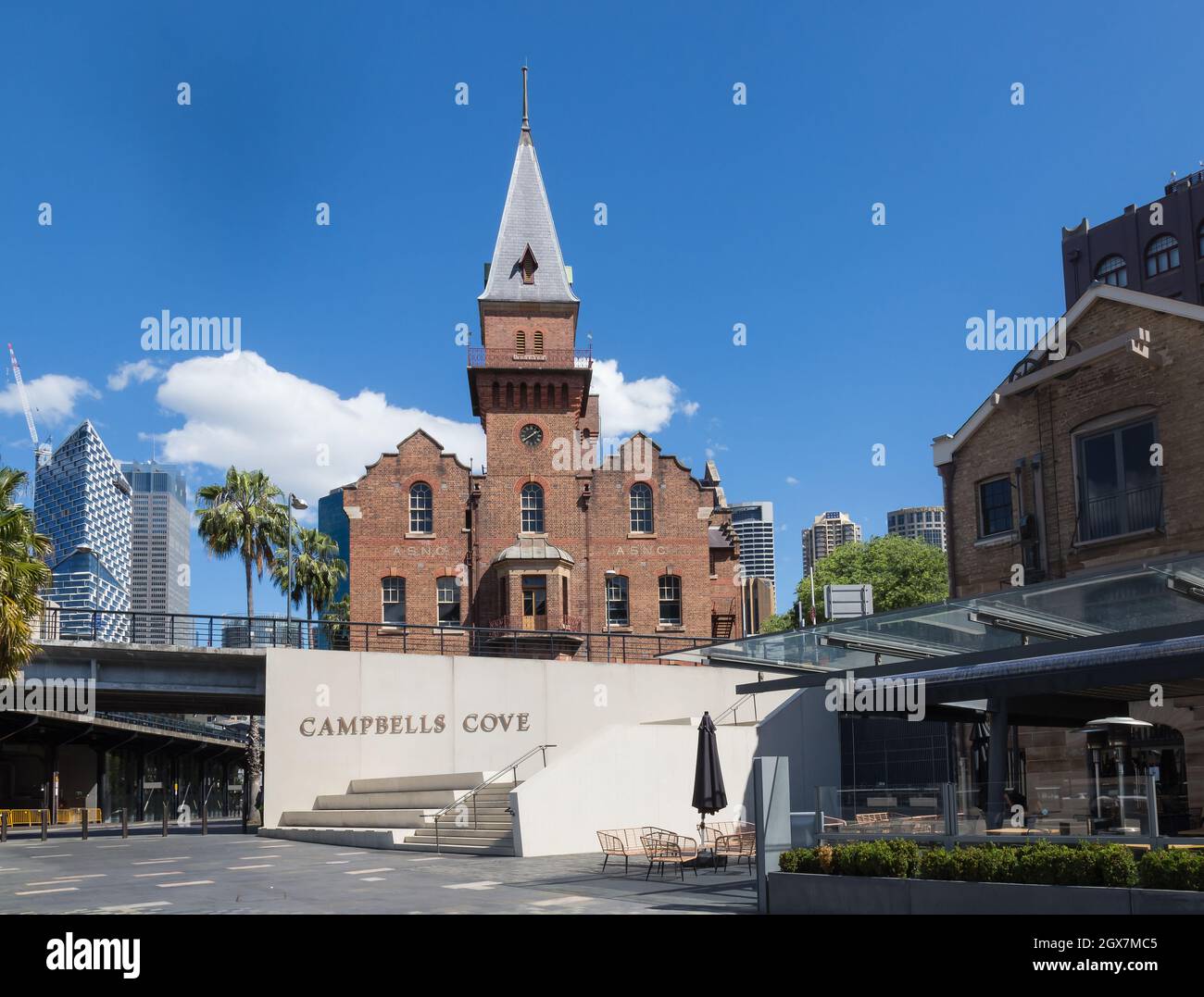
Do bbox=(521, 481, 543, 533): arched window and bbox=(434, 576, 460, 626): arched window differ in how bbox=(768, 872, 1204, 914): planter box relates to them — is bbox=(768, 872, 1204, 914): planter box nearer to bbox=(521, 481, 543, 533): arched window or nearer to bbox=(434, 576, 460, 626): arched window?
bbox=(434, 576, 460, 626): arched window

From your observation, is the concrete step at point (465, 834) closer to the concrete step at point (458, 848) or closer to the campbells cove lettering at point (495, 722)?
the concrete step at point (458, 848)

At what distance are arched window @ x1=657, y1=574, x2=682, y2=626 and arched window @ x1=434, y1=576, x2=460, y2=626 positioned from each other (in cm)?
908

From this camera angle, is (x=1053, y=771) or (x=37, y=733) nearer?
(x=1053, y=771)

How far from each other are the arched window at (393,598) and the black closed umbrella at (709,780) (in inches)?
1278

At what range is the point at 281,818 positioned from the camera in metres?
33.4

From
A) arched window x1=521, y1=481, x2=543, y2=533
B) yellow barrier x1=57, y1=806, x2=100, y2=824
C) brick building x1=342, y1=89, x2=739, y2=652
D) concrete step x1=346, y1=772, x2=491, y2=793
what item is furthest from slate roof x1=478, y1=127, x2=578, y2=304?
yellow barrier x1=57, y1=806, x2=100, y2=824

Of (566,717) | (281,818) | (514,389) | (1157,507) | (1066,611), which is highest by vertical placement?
(514,389)

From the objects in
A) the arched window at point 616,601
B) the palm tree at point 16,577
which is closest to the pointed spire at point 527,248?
the arched window at point 616,601

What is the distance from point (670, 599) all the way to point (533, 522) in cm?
715

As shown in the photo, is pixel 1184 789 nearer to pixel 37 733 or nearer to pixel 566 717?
pixel 566 717

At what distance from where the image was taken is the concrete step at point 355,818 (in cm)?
2864

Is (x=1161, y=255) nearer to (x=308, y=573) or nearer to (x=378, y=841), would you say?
(x=308, y=573)

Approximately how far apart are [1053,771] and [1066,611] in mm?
11403
